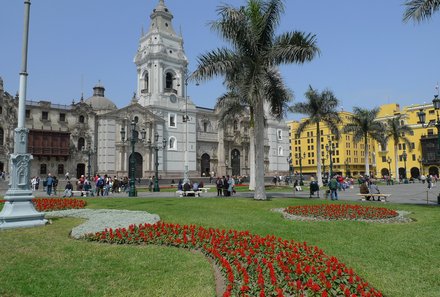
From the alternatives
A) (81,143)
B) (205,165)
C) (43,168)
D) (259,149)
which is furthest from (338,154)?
(259,149)

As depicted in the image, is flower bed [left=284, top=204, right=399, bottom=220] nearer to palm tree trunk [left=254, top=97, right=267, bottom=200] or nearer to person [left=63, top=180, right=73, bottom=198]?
palm tree trunk [left=254, top=97, right=267, bottom=200]

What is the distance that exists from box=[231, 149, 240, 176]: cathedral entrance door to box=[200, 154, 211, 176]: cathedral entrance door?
513 centimetres

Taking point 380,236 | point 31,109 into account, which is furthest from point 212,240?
point 31,109

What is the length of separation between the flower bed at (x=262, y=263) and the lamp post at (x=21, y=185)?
3.04 meters

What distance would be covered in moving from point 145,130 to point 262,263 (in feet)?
150

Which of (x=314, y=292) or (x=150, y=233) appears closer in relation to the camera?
(x=314, y=292)

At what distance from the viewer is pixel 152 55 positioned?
52031mm

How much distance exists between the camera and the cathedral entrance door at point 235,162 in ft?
206

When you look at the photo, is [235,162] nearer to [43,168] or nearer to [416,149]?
[43,168]

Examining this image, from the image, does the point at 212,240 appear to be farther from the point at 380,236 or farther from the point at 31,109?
the point at 31,109

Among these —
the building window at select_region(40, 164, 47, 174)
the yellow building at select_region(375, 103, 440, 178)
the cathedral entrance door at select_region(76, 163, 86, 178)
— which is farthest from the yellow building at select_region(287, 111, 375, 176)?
the building window at select_region(40, 164, 47, 174)

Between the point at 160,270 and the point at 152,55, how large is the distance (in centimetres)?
4945

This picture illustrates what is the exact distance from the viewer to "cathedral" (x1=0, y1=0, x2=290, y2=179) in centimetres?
4275

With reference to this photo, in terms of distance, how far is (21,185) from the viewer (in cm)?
1048
